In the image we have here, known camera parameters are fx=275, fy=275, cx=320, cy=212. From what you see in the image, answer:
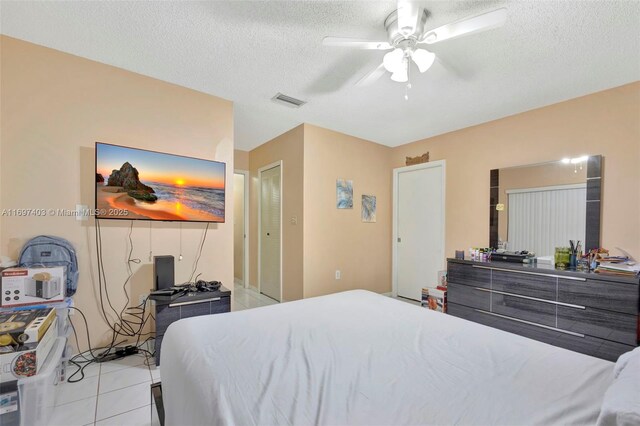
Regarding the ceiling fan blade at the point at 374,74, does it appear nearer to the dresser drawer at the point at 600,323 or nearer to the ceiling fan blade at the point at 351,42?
the ceiling fan blade at the point at 351,42

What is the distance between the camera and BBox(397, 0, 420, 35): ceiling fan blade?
5.13 ft

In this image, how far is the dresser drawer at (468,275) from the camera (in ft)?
9.51

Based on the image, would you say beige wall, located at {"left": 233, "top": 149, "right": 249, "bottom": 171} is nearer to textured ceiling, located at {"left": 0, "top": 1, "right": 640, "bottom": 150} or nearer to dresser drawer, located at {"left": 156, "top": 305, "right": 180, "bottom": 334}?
textured ceiling, located at {"left": 0, "top": 1, "right": 640, "bottom": 150}

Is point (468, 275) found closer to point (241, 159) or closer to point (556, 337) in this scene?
point (556, 337)

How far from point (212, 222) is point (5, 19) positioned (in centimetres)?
197

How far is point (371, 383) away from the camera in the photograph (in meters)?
0.99

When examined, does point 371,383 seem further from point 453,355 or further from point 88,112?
point 88,112

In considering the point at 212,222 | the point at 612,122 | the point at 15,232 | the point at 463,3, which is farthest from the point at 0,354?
the point at 612,122

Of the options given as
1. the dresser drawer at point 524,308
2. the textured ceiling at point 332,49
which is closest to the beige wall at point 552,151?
the textured ceiling at point 332,49

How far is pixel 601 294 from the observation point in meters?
2.20

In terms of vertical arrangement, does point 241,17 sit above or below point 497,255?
above

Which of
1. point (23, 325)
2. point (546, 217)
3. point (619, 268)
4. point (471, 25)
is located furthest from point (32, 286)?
point (546, 217)

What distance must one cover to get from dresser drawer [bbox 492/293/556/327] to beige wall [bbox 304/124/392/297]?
5.91 feet

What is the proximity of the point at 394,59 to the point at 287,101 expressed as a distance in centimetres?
147
